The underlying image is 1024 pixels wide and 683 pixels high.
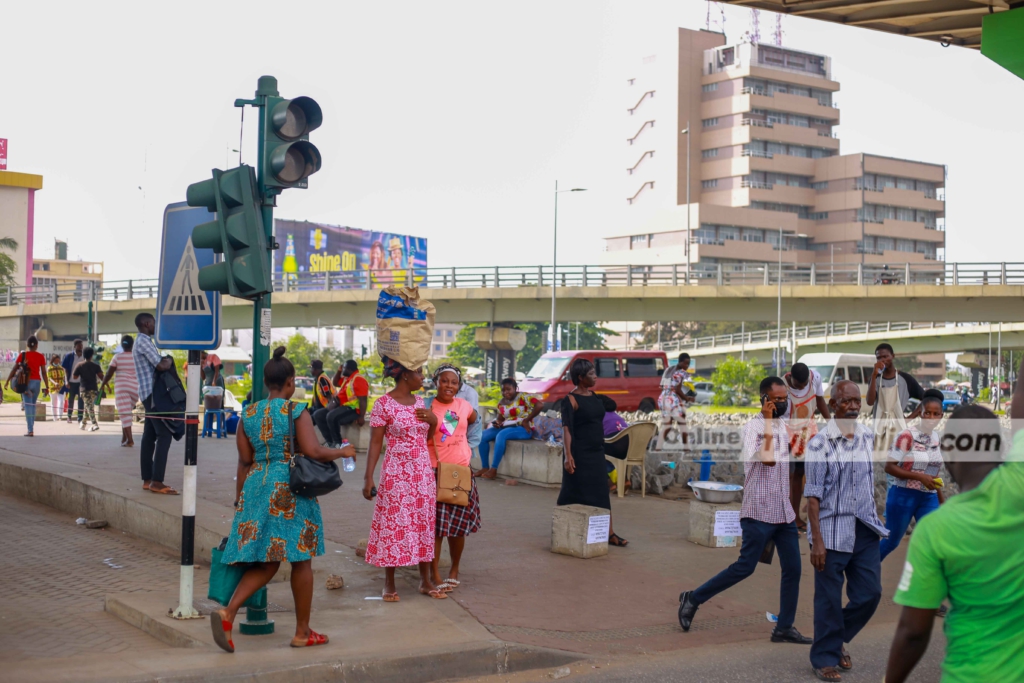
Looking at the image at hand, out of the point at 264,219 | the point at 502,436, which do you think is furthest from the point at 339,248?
the point at 264,219

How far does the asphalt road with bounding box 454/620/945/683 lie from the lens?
5699 mm

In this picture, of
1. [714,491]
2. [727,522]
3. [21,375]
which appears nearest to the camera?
[727,522]

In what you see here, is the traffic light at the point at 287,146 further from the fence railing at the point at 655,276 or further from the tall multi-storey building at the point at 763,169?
the tall multi-storey building at the point at 763,169

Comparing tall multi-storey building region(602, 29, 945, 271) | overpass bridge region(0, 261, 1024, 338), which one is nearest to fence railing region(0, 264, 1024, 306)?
overpass bridge region(0, 261, 1024, 338)

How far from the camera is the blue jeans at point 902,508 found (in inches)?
291

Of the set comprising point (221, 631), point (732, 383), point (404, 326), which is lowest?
point (221, 631)

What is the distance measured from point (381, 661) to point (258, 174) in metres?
3.13

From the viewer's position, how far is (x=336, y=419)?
590 inches

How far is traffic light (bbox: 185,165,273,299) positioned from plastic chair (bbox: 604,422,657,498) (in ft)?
20.8

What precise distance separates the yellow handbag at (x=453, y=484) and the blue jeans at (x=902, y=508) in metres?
3.15

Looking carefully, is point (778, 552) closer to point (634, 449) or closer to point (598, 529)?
point (598, 529)

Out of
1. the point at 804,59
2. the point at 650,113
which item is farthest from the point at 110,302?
the point at 804,59

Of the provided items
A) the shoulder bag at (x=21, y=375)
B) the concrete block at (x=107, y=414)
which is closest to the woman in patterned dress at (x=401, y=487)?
the shoulder bag at (x=21, y=375)

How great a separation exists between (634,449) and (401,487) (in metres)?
5.65
